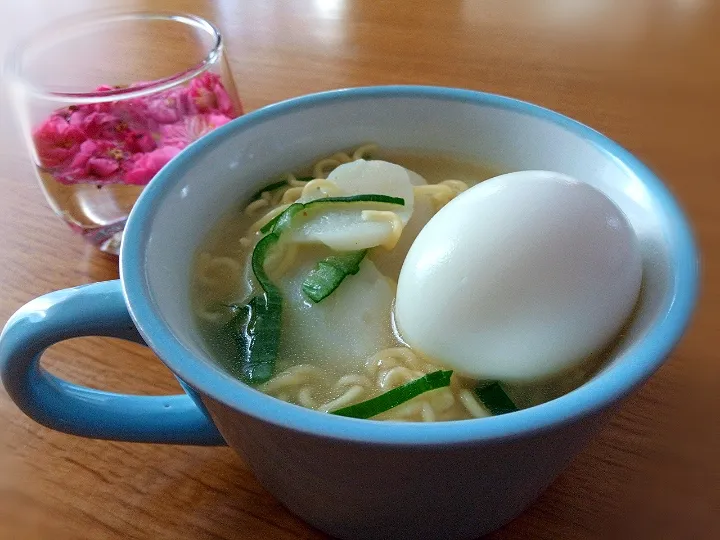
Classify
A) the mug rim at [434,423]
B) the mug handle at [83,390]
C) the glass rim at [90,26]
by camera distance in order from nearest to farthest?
1. the mug rim at [434,423]
2. the mug handle at [83,390]
3. the glass rim at [90,26]

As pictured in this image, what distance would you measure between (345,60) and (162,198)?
2.82 feet

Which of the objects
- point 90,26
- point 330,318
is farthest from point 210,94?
point 330,318

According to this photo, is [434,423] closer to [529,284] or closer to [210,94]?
[529,284]

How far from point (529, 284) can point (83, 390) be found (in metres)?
0.42

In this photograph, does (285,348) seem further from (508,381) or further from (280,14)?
(280,14)

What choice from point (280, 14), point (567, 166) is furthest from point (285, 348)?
point (280, 14)

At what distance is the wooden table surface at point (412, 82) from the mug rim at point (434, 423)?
0.16 ft

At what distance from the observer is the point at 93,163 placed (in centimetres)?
95

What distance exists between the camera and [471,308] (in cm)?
59

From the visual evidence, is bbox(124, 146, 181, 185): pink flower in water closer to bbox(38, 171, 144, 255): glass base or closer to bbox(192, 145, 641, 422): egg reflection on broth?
bbox(38, 171, 144, 255): glass base

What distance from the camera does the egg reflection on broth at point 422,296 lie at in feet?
1.91

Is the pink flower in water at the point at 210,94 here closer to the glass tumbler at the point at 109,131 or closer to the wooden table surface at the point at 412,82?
the glass tumbler at the point at 109,131

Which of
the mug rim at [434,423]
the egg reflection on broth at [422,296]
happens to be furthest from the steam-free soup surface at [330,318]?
the mug rim at [434,423]

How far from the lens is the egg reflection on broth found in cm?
58
